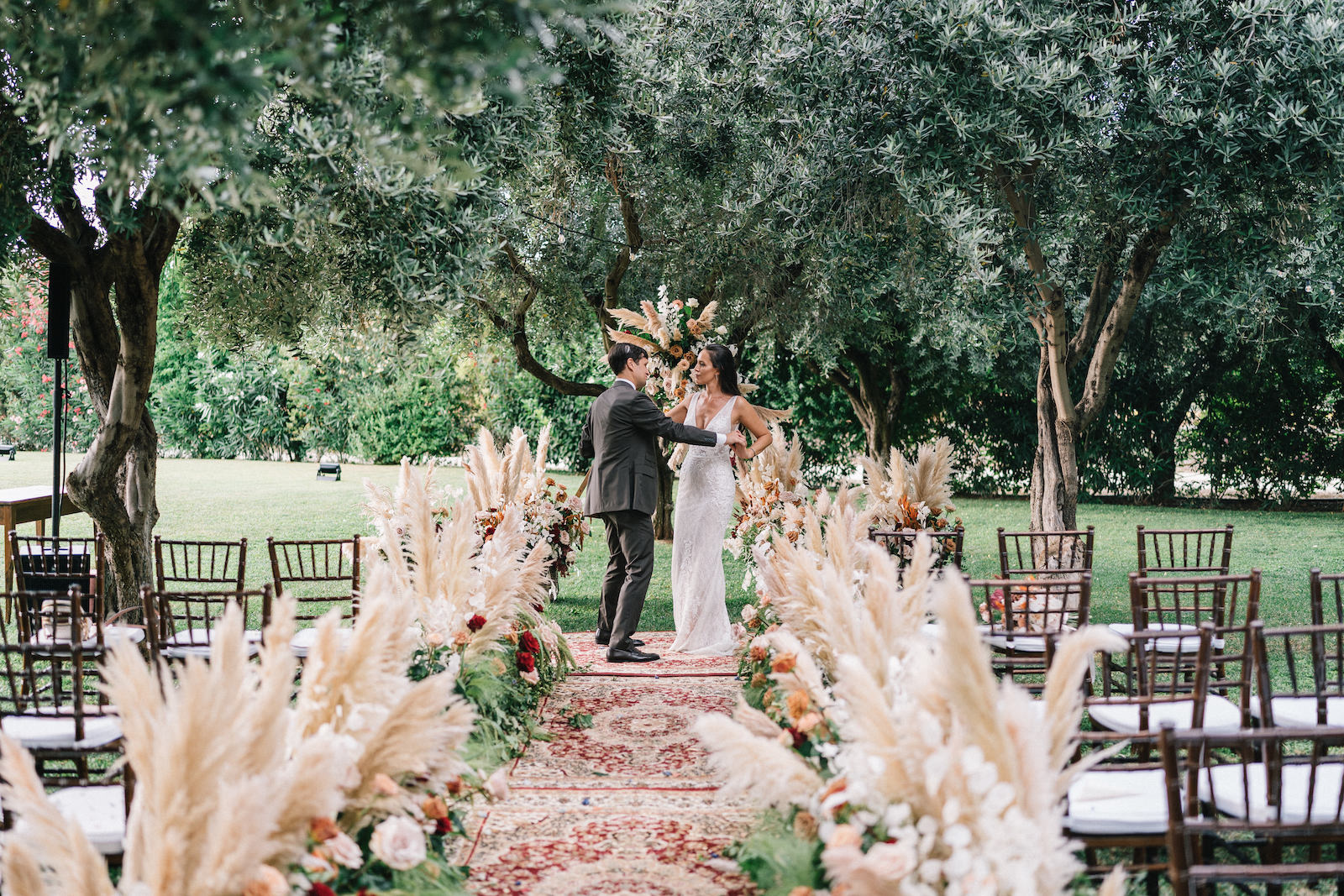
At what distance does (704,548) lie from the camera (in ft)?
22.6

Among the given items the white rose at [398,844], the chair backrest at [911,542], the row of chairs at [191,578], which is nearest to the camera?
the white rose at [398,844]

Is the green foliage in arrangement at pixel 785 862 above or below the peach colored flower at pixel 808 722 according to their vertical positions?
below

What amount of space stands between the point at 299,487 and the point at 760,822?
1831 cm

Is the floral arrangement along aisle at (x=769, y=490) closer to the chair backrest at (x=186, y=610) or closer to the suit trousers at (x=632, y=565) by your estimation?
the suit trousers at (x=632, y=565)

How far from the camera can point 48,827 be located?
5.90ft

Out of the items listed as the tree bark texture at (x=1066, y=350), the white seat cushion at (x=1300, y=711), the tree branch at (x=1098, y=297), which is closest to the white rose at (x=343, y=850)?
the white seat cushion at (x=1300, y=711)

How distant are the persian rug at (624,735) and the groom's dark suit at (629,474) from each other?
55 cm

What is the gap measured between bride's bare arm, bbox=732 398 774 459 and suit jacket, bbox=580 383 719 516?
43 cm

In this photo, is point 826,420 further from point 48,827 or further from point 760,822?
point 48,827

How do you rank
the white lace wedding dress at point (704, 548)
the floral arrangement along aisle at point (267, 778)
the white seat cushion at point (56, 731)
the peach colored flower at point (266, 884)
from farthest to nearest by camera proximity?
1. the white lace wedding dress at point (704, 548)
2. the white seat cushion at point (56, 731)
3. the peach colored flower at point (266, 884)
4. the floral arrangement along aisle at point (267, 778)

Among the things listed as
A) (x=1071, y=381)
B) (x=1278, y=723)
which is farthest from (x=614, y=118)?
(x=1071, y=381)

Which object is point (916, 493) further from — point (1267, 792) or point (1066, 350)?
point (1267, 792)

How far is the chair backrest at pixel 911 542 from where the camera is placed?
5531 mm

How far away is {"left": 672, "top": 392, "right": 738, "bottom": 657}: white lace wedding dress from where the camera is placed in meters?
6.91
